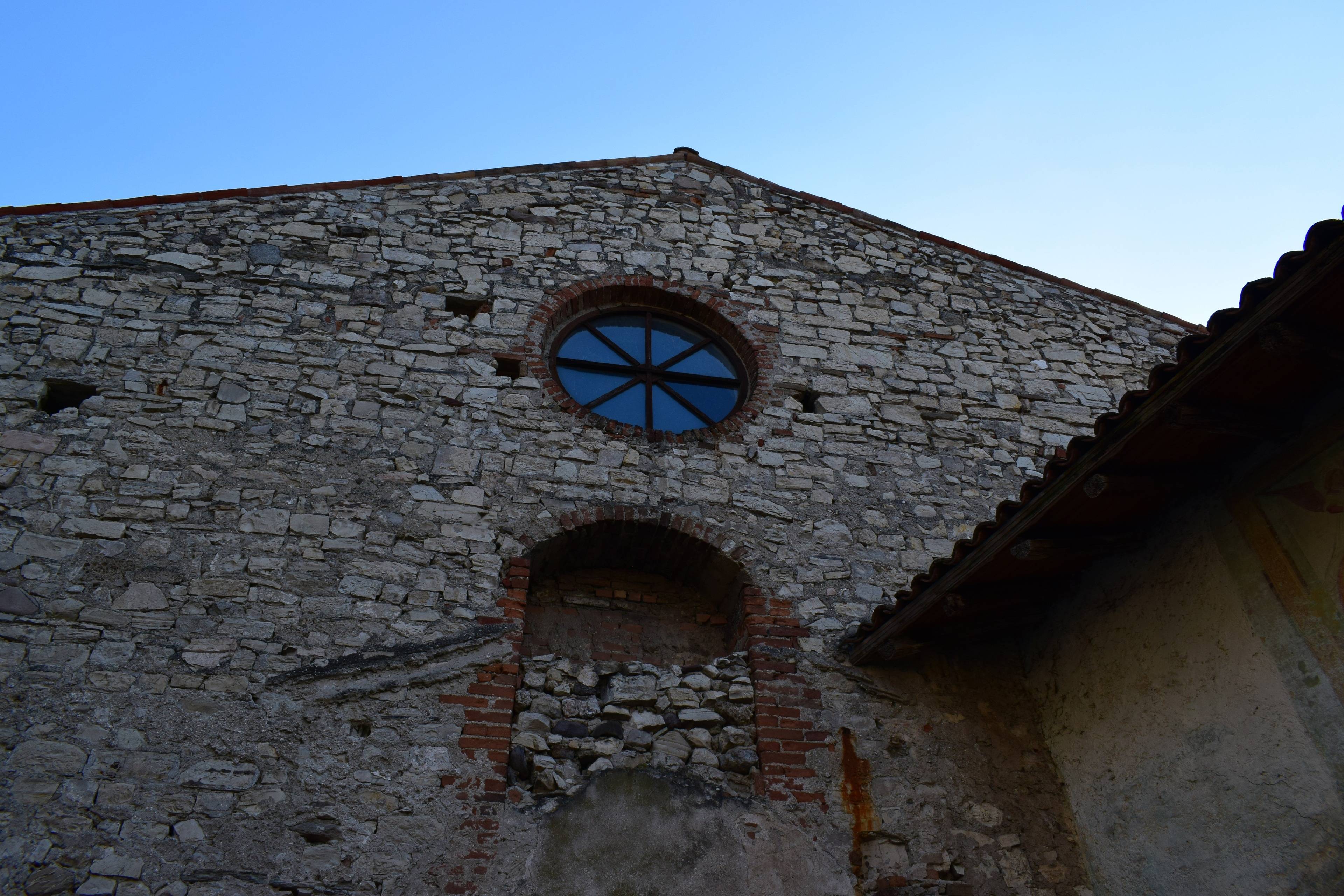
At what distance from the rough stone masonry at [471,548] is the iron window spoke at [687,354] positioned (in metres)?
0.17

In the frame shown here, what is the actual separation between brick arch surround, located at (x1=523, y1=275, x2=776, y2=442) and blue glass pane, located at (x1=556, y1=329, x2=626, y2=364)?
12cm

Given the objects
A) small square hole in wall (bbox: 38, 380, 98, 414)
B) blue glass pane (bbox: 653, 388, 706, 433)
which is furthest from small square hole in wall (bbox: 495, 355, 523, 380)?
small square hole in wall (bbox: 38, 380, 98, 414)

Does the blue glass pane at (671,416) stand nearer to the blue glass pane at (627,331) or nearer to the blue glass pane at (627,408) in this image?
the blue glass pane at (627,408)

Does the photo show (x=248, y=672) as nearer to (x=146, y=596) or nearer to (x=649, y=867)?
(x=146, y=596)

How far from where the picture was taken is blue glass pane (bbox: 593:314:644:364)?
7145 millimetres

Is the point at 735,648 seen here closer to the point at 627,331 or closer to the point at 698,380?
the point at 698,380

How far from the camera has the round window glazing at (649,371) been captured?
6.80 metres

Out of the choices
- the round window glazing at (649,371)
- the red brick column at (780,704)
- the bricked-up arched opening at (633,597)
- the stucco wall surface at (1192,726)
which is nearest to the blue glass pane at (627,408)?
the round window glazing at (649,371)

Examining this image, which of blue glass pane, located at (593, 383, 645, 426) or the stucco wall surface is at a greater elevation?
Answer: blue glass pane, located at (593, 383, 645, 426)

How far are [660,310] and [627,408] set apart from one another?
3.11 ft

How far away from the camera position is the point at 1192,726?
15.3 ft

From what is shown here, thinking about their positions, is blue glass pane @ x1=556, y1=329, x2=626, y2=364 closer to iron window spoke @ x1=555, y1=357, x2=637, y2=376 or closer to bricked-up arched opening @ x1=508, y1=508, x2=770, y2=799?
iron window spoke @ x1=555, y1=357, x2=637, y2=376

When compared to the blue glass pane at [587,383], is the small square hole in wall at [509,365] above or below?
below

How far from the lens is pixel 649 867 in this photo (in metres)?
4.63
